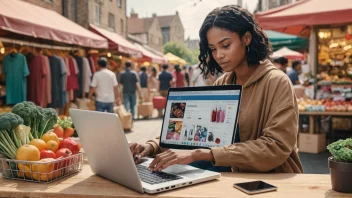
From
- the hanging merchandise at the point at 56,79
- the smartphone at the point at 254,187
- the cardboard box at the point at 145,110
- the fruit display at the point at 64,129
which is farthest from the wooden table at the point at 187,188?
the cardboard box at the point at 145,110

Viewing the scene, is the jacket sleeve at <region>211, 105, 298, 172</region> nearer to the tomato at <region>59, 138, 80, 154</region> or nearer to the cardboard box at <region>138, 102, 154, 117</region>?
the tomato at <region>59, 138, 80, 154</region>

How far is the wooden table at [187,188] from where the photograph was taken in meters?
1.56

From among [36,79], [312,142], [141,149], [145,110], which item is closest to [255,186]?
[141,149]

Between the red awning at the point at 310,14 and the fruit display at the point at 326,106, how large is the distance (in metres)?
1.66

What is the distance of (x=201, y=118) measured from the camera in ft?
7.01

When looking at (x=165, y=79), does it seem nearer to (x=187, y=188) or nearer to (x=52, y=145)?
(x=52, y=145)

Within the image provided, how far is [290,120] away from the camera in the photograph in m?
1.96

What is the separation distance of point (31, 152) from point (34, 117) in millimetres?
446

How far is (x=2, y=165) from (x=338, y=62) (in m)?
9.46

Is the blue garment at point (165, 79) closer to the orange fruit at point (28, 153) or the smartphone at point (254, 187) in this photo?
the orange fruit at point (28, 153)

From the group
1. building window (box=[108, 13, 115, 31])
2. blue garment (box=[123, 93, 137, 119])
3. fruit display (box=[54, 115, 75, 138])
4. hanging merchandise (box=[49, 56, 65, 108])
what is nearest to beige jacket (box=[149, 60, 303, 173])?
fruit display (box=[54, 115, 75, 138])

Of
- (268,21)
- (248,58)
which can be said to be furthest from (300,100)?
(248,58)

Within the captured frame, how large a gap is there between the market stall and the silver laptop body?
18.3 feet

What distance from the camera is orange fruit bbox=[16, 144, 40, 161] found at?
5.90 feet
